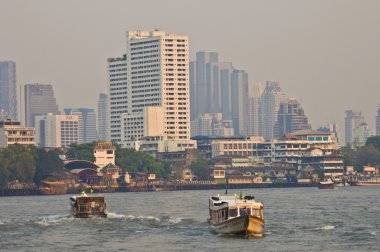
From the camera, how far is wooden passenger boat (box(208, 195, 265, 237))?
3912 inches

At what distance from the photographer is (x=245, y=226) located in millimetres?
99125

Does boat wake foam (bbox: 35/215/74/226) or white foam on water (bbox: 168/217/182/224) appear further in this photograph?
white foam on water (bbox: 168/217/182/224)

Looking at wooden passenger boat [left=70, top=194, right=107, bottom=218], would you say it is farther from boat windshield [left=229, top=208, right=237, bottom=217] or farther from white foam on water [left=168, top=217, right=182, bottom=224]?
boat windshield [left=229, top=208, right=237, bottom=217]

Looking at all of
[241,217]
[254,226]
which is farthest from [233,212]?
[254,226]

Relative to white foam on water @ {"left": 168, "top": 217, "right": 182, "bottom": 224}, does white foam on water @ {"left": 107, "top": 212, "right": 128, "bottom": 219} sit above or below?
above

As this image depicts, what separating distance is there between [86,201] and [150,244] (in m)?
27.9

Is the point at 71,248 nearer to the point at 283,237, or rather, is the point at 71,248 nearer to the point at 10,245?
the point at 10,245

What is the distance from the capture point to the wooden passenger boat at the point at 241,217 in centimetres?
9938

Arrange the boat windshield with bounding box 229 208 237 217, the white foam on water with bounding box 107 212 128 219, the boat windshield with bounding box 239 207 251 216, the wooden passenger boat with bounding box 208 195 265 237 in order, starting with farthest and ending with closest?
the white foam on water with bounding box 107 212 128 219 < the boat windshield with bounding box 229 208 237 217 < the boat windshield with bounding box 239 207 251 216 < the wooden passenger boat with bounding box 208 195 265 237

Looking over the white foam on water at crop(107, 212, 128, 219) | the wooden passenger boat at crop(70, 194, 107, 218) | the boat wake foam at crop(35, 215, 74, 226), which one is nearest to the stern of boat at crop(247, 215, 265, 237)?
the boat wake foam at crop(35, 215, 74, 226)

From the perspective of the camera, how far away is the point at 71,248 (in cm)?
9550

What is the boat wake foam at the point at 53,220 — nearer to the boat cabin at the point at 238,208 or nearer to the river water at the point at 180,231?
the river water at the point at 180,231

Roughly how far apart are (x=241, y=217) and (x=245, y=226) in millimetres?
830

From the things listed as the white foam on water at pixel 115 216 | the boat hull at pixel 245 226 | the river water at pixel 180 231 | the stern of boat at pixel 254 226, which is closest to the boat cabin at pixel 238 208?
the boat hull at pixel 245 226
